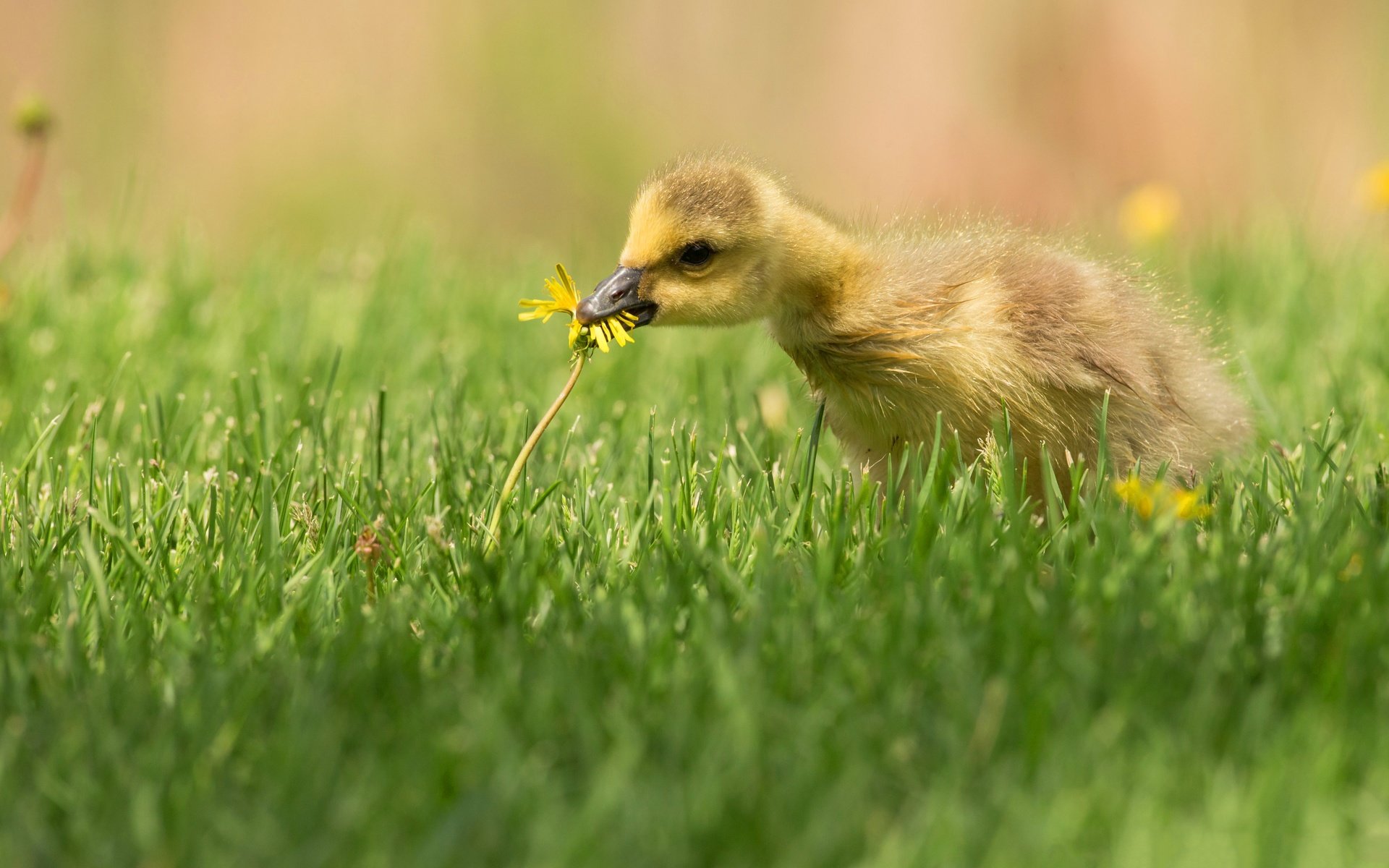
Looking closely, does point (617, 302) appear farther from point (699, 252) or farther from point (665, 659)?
point (665, 659)

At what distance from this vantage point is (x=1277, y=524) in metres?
3.03

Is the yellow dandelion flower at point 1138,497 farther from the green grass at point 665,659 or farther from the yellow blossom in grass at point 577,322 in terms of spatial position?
the yellow blossom in grass at point 577,322

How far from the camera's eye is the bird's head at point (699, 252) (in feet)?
10.9

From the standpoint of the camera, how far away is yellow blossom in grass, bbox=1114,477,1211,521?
108 inches

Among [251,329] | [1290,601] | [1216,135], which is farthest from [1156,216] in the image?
[1290,601]

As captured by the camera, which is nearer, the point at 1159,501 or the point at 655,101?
the point at 1159,501

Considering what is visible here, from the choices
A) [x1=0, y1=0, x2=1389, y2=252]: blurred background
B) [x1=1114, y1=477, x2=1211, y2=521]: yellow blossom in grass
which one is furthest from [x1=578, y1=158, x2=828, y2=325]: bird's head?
[x1=0, y1=0, x2=1389, y2=252]: blurred background

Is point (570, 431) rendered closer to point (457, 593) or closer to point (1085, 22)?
point (457, 593)

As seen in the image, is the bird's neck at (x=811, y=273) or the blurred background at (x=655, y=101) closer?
the bird's neck at (x=811, y=273)

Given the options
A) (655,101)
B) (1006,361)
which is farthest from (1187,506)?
(655,101)

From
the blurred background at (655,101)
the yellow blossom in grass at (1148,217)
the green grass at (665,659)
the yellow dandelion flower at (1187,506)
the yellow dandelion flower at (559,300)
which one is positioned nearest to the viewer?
the green grass at (665,659)

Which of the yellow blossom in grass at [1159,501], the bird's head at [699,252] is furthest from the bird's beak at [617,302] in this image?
the yellow blossom in grass at [1159,501]

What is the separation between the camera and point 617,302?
332 centimetres

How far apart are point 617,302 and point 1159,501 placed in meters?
1.20
